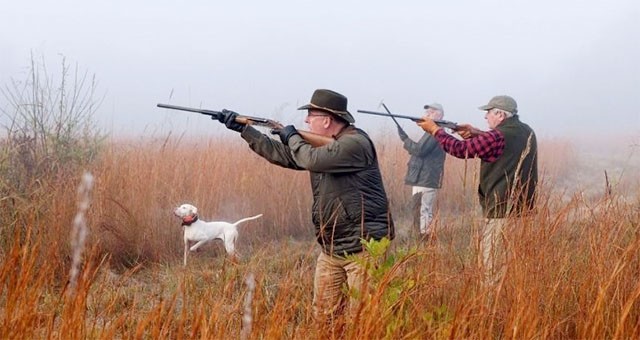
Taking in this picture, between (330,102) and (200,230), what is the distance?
7.88ft

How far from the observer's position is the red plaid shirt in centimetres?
442

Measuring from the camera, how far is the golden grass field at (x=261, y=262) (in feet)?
6.08

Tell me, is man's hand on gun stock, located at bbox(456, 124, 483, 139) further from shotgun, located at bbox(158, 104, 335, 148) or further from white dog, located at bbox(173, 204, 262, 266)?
white dog, located at bbox(173, 204, 262, 266)

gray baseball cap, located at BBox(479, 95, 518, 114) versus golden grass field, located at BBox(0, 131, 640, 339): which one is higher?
gray baseball cap, located at BBox(479, 95, 518, 114)

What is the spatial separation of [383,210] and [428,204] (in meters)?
3.45

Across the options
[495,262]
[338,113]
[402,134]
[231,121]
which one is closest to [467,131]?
[338,113]

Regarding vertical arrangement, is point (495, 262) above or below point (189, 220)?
above

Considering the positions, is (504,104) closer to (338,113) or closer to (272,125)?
(338,113)

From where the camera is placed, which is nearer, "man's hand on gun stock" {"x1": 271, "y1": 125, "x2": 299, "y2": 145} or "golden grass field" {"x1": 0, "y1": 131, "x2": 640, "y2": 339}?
"golden grass field" {"x1": 0, "y1": 131, "x2": 640, "y2": 339}

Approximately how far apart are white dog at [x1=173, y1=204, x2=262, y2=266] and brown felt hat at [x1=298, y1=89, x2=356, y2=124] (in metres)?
2.06

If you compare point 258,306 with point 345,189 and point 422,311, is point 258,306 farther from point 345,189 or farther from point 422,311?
point 345,189

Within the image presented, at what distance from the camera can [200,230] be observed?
5.48m

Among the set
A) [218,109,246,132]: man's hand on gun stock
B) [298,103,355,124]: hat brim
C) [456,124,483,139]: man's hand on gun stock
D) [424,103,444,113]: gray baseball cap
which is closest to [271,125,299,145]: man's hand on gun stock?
[298,103,355,124]: hat brim

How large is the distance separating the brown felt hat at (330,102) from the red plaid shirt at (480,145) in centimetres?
Answer: 113
